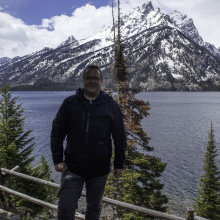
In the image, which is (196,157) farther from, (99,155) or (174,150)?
(99,155)

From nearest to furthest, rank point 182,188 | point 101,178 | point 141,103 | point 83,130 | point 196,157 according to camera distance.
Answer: point 83,130, point 101,178, point 141,103, point 182,188, point 196,157

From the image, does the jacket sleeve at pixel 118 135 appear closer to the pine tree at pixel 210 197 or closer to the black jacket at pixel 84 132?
the black jacket at pixel 84 132

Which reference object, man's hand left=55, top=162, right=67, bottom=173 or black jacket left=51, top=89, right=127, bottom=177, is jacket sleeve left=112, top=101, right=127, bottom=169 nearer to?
black jacket left=51, top=89, right=127, bottom=177

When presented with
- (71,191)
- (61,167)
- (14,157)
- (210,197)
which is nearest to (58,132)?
(61,167)

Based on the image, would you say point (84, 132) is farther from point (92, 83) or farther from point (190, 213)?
point (190, 213)

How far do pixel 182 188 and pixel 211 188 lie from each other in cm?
1112

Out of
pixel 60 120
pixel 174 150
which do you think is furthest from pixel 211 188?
pixel 174 150

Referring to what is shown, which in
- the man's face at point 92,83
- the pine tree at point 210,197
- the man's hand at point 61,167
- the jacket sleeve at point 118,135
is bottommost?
the pine tree at point 210,197

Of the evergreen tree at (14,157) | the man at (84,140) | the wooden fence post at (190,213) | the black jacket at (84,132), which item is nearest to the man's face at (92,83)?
the man at (84,140)

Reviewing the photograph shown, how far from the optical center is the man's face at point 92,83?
3.98 m

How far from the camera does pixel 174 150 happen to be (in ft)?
145

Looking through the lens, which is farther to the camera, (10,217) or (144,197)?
(144,197)

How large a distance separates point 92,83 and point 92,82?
2cm

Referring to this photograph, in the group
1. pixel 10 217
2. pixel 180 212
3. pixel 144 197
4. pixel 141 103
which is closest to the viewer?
pixel 10 217
